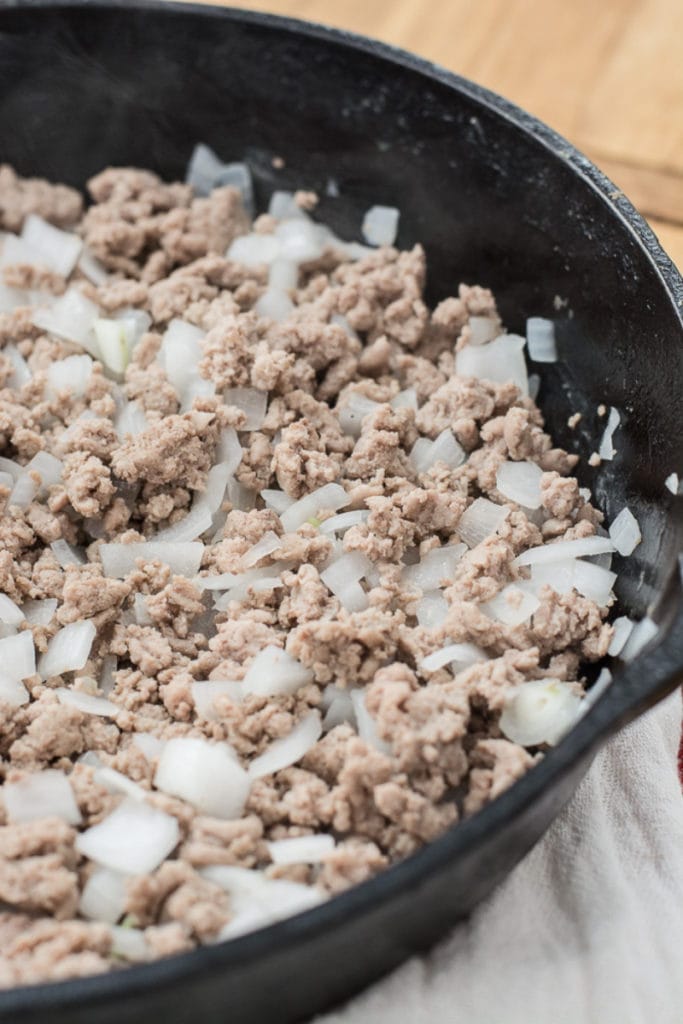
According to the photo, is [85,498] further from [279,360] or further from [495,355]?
[495,355]

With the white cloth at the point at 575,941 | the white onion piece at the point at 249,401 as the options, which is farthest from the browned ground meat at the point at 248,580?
the white cloth at the point at 575,941

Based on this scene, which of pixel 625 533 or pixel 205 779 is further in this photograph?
pixel 625 533

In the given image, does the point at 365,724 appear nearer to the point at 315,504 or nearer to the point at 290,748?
the point at 290,748

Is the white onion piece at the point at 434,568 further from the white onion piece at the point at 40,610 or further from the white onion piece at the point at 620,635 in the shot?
the white onion piece at the point at 40,610

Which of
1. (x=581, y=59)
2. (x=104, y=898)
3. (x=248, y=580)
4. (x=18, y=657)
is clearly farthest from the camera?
(x=581, y=59)

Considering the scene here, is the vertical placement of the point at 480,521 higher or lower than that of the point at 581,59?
lower

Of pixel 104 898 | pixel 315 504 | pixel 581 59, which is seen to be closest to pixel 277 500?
pixel 315 504
